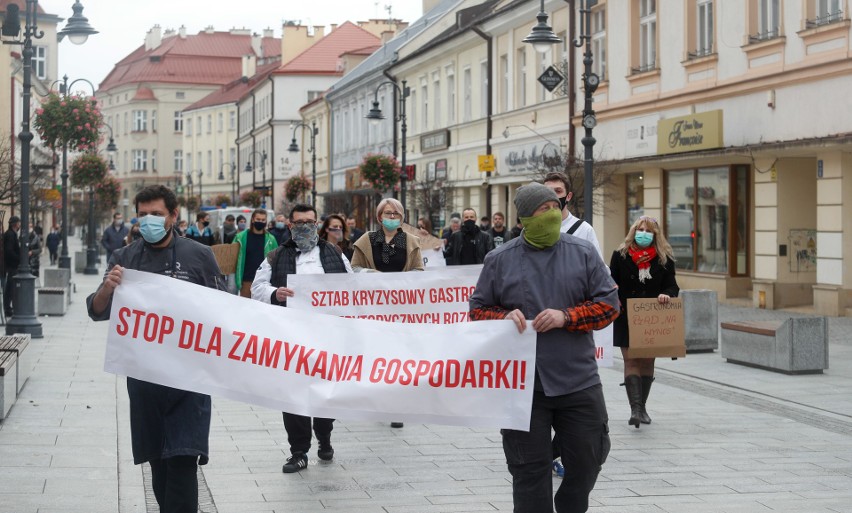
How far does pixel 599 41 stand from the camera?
3262 cm

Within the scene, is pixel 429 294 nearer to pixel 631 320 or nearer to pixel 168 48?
pixel 631 320

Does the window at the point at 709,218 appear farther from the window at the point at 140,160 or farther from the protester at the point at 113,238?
the window at the point at 140,160

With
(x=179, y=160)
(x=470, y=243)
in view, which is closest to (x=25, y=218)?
(x=470, y=243)

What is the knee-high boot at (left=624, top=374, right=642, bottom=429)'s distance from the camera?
34.7 ft

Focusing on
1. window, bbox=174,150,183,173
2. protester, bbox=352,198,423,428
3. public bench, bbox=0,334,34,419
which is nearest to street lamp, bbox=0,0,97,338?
public bench, bbox=0,334,34,419

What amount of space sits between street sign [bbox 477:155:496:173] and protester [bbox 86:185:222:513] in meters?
31.3

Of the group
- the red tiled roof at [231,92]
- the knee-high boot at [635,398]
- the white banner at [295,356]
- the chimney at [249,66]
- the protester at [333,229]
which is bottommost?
the knee-high boot at [635,398]

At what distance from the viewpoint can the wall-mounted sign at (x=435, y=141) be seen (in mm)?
45688

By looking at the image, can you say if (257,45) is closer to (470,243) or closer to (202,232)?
(202,232)

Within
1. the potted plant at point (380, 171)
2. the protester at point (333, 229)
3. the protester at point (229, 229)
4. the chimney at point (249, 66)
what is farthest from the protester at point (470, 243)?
the chimney at point (249, 66)

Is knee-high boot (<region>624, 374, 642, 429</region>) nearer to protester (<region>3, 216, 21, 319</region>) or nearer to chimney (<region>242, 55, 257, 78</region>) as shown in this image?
protester (<region>3, 216, 21, 319</region>)

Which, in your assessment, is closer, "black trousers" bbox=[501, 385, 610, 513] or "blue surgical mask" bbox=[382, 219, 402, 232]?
"black trousers" bbox=[501, 385, 610, 513]

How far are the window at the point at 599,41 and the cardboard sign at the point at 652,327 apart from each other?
22017 millimetres

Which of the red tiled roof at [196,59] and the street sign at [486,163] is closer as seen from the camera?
the street sign at [486,163]
